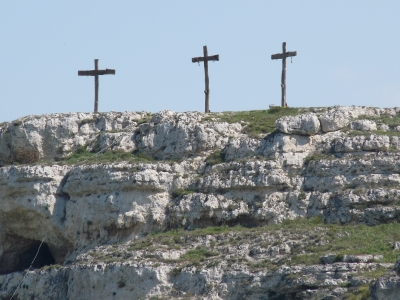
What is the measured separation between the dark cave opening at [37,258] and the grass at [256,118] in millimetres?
9540

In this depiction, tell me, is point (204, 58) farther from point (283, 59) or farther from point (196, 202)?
point (196, 202)

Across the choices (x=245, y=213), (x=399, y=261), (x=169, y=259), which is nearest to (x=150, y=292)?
(x=169, y=259)

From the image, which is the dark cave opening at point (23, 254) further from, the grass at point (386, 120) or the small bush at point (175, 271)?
the grass at point (386, 120)

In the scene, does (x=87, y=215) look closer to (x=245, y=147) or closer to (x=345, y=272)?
(x=245, y=147)

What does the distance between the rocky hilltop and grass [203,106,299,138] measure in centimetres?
9

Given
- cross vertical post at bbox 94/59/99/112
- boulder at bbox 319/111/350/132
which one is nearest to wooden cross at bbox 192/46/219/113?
cross vertical post at bbox 94/59/99/112

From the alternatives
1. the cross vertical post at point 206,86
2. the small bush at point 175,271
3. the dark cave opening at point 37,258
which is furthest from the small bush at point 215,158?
the dark cave opening at point 37,258

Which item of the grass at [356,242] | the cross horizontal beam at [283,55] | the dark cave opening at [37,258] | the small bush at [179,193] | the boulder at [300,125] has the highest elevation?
the cross horizontal beam at [283,55]

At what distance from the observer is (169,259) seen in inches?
1957

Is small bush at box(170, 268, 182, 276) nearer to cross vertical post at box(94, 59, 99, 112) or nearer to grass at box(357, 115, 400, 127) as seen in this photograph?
grass at box(357, 115, 400, 127)

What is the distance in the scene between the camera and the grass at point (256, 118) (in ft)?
185

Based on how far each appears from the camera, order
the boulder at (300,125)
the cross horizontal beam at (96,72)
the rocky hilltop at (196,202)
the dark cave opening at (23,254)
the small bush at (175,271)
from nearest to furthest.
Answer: the rocky hilltop at (196,202) → the small bush at (175,271) → the boulder at (300,125) → the dark cave opening at (23,254) → the cross horizontal beam at (96,72)

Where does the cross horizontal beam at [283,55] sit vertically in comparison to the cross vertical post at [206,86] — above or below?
above

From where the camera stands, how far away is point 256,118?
190 ft
